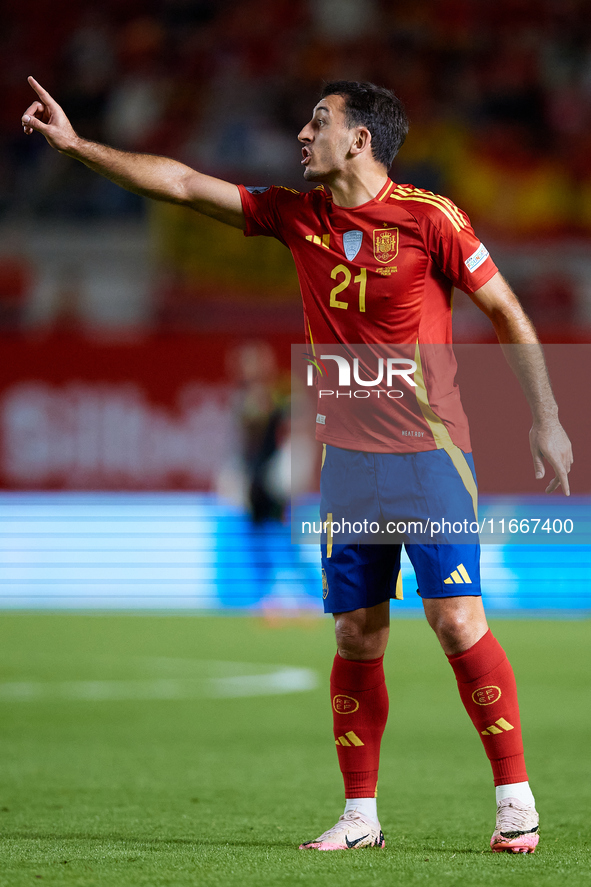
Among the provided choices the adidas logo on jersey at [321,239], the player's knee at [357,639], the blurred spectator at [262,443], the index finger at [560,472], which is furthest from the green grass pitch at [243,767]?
the blurred spectator at [262,443]

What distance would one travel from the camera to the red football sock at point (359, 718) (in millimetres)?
3424

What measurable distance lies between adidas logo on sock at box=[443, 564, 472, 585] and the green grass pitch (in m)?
0.72

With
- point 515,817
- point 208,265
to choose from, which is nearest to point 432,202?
point 515,817

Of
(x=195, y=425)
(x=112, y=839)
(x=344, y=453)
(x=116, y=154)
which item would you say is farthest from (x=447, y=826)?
(x=195, y=425)

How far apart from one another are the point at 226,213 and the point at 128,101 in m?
14.9

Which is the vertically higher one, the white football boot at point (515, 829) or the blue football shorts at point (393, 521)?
the blue football shorts at point (393, 521)

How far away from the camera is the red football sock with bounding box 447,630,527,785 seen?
3221 mm

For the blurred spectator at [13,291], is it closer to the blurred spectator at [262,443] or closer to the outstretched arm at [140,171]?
the blurred spectator at [262,443]

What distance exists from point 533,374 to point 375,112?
88 cm

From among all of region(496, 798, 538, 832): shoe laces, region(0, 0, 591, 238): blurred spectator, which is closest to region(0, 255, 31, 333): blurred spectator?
region(0, 0, 591, 238): blurred spectator

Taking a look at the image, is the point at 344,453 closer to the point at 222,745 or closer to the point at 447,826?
the point at 447,826

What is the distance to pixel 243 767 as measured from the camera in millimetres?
4992

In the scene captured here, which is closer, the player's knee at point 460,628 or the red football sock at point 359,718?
the player's knee at point 460,628

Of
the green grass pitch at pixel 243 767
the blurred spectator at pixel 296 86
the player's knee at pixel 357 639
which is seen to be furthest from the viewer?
the blurred spectator at pixel 296 86
